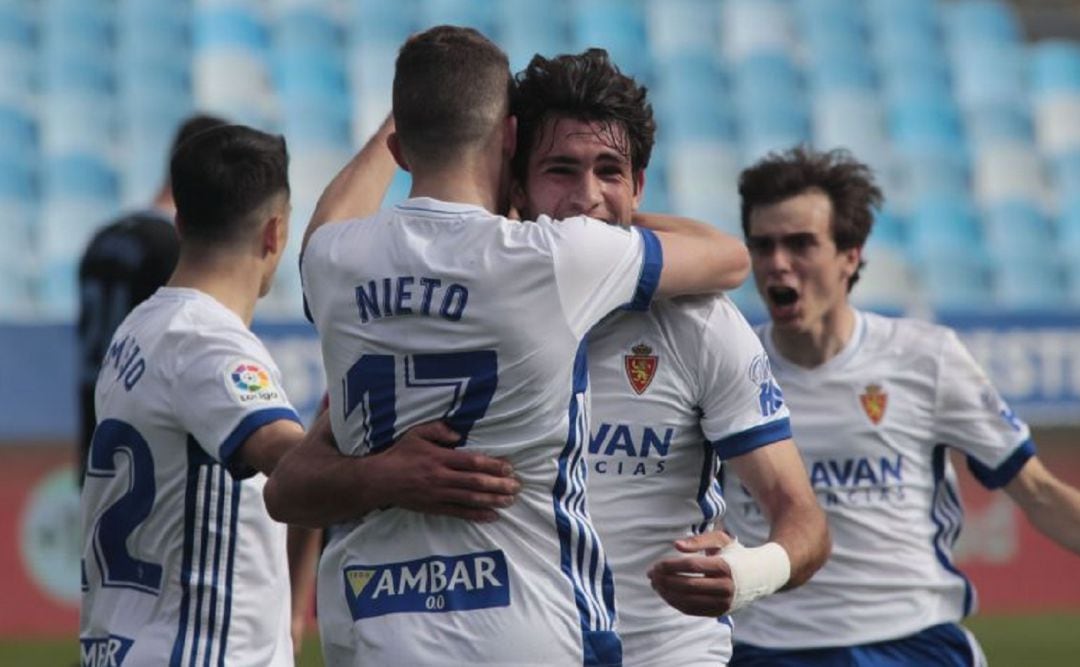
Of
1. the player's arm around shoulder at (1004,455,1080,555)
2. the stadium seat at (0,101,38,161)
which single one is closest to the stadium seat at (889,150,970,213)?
the stadium seat at (0,101,38,161)

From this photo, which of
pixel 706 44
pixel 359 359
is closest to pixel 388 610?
pixel 359 359

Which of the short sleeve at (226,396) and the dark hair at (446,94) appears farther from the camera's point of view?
the short sleeve at (226,396)

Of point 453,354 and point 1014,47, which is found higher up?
point 1014,47

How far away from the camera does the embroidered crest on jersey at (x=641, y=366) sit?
3.71 metres

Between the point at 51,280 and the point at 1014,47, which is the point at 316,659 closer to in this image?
the point at 51,280

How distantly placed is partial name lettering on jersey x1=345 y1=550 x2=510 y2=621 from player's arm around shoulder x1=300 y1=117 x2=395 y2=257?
2.53ft

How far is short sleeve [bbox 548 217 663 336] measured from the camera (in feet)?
10.8

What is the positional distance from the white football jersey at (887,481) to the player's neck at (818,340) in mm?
60

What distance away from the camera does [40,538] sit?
10859 millimetres

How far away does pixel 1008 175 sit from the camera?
A: 48.5ft

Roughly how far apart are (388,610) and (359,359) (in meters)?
0.45

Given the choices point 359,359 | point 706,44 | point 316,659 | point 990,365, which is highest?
point 706,44

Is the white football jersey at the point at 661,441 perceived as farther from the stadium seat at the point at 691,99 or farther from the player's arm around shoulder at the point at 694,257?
the stadium seat at the point at 691,99

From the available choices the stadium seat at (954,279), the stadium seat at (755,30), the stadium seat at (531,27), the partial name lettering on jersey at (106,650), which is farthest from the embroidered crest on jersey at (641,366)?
the stadium seat at (755,30)
